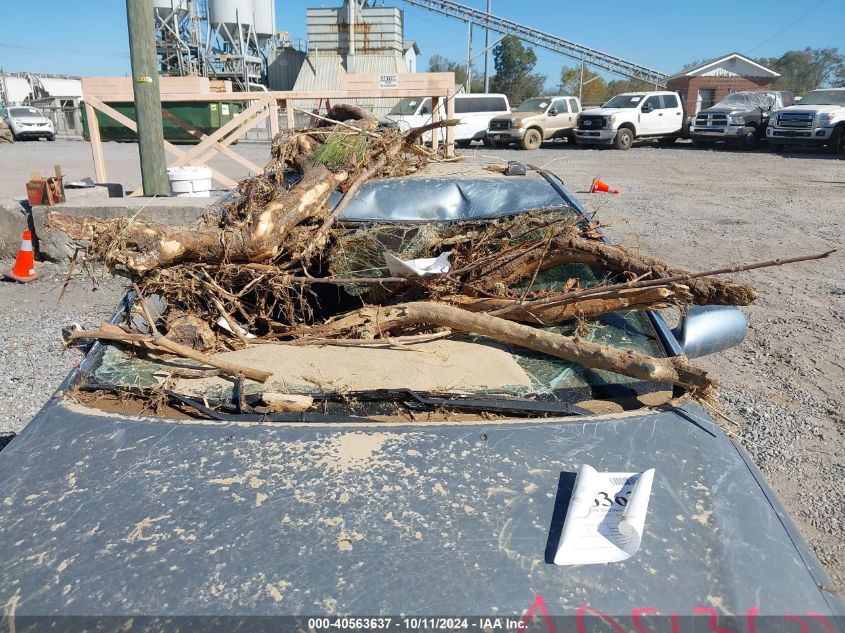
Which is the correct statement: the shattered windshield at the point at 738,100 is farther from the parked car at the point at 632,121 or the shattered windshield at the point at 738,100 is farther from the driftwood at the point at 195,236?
the driftwood at the point at 195,236

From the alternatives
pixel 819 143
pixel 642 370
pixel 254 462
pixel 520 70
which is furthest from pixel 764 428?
pixel 520 70

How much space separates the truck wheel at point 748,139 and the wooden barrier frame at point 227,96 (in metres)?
17.0

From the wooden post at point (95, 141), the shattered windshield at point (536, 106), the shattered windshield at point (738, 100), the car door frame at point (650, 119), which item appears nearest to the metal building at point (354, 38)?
the shattered windshield at point (536, 106)

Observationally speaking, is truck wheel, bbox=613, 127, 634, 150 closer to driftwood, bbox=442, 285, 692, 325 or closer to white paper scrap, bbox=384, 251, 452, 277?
white paper scrap, bbox=384, 251, 452, 277

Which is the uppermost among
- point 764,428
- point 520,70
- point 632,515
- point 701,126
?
point 520,70

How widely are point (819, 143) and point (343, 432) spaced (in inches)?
909

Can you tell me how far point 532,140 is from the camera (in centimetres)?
2264

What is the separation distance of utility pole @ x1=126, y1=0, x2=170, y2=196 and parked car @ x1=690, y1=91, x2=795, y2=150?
2062cm

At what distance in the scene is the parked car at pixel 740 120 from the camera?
72.4 ft

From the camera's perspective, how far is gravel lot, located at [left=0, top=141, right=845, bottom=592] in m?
3.35

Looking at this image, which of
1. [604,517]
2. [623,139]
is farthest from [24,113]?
[604,517]

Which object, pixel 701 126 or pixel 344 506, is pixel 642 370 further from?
pixel 701 126

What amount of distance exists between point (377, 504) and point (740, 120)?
24648mm

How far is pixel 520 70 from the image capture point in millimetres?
60062
